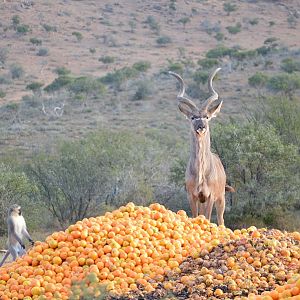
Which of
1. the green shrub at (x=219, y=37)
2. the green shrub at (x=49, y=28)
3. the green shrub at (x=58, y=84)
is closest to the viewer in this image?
the green shrub at (x=58, y=84)

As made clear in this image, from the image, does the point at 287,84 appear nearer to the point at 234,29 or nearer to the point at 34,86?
the point at 34,86

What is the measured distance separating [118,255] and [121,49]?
38.6 meters

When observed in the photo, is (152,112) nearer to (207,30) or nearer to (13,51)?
(13,51)

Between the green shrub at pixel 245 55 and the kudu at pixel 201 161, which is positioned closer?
the kudu at pixel 201 161

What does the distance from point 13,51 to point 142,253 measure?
38334mm

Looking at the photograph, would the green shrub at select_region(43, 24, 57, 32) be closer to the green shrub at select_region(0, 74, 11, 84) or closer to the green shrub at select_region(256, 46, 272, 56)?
the green shrub at select_region(0, 74, 11, 84)

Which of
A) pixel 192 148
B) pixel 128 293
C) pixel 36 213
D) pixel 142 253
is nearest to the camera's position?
pixel 128 293

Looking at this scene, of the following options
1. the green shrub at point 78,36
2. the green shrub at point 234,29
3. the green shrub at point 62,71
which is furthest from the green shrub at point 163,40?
the green shrub at point 62,71

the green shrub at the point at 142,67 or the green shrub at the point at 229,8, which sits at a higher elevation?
the green shrub at the point at 142,67

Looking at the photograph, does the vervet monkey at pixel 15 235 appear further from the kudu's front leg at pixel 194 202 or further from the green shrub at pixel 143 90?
the green shrub at pixel 143 90

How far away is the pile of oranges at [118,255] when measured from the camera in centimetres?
610

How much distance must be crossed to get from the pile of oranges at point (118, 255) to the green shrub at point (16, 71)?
31593 millimetres

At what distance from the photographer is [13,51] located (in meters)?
43.2

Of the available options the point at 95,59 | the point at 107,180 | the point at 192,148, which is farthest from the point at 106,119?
the point at 192,148
